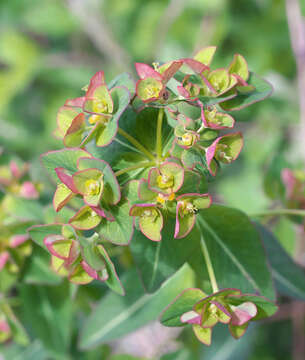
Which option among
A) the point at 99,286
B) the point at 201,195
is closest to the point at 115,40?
the point at 99,286

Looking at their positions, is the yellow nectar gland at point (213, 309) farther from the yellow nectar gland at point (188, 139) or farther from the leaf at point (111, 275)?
the yellow nectar gland at point (188, 139)

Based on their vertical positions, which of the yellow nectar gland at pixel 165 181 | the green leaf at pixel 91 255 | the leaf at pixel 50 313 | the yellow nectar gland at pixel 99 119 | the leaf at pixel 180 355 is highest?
the yellow nectar gland at pixel 99 119

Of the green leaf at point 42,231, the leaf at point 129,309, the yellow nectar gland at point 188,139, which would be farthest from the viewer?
Result: the leaf at point 129,309

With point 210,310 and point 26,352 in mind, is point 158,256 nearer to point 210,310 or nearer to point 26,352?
point 210,310

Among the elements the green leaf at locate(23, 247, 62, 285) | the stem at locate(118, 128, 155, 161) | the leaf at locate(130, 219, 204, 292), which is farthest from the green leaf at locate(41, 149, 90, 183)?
the green leaf at locate(23, 247, 62, 285)

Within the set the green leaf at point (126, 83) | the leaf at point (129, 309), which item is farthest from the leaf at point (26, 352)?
the green leaf at point (126, 83)
